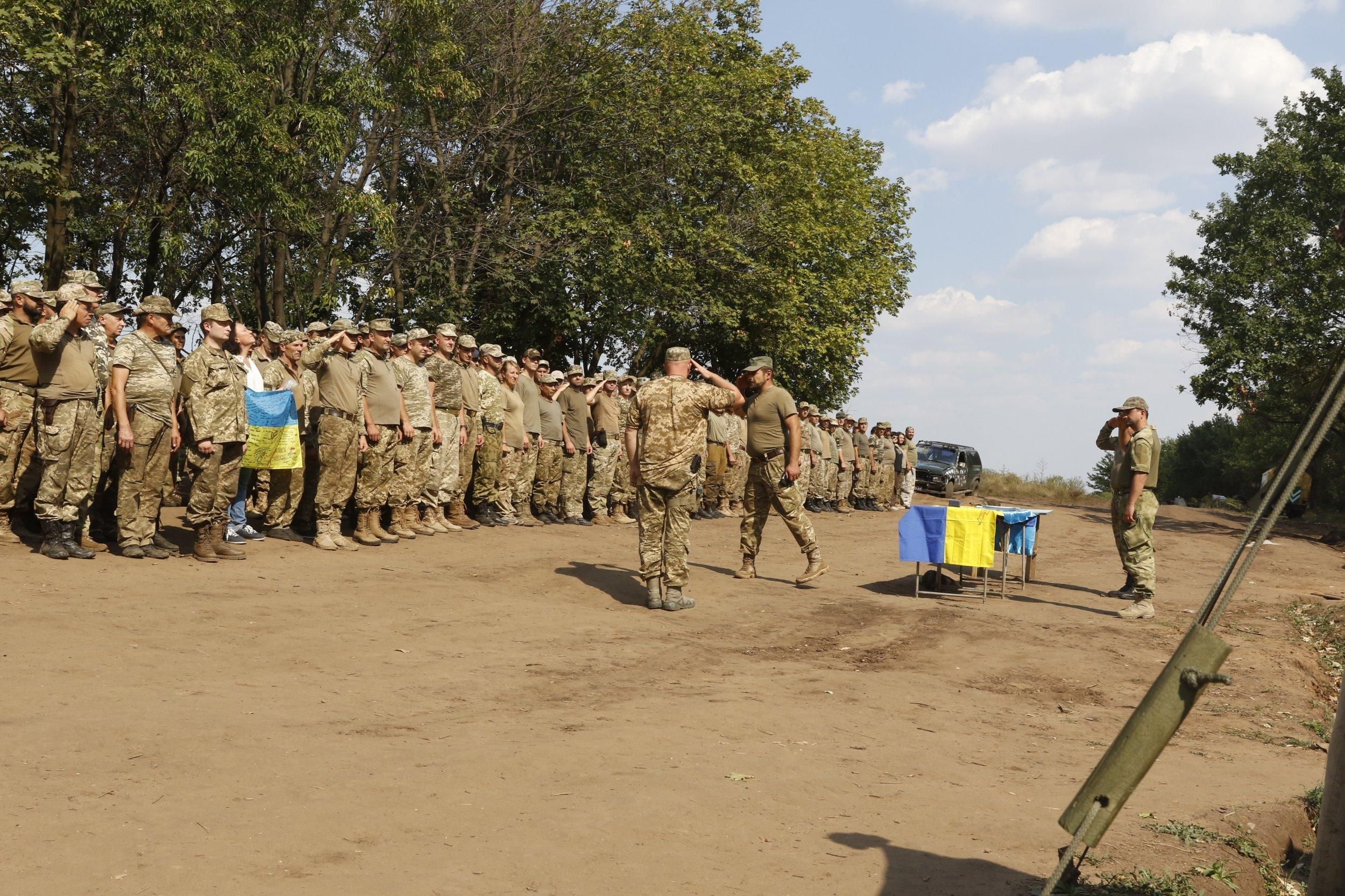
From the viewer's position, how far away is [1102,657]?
9914 millimetres

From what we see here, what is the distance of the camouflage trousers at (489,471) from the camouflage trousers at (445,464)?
722 millimetres

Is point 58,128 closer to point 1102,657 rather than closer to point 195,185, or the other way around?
point 195,185

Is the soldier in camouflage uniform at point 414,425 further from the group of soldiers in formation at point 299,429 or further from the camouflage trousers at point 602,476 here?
the camouflage trousers at point 602,476

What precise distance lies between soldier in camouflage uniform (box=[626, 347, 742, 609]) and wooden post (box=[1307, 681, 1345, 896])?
23.2 ft

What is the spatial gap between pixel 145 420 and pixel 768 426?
592cm

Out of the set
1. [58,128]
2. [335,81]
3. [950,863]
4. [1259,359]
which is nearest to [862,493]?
[1259,359]

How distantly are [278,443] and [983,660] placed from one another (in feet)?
23.0

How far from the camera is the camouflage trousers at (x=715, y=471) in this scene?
2139cm

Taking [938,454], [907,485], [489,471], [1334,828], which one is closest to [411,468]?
[489,471]

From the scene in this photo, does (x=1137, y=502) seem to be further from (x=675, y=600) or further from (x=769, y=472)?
(x=675, y=600)

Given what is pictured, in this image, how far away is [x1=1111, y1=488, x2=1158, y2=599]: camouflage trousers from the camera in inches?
486

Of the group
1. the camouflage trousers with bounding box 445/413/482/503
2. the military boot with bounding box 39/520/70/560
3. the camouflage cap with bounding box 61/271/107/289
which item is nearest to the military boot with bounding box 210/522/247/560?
the military boot with bounding box 39/520/70/560

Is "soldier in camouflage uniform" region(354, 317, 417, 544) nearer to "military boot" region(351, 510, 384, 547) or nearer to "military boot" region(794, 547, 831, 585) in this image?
"military boot" region(351, 510, 384, 547)

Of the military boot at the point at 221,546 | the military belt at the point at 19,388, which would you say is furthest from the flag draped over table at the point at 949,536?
the military belt at the point at 19,388
